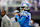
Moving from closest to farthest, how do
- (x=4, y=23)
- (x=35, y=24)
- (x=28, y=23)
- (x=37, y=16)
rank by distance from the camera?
1. (x=4, y=23)
2. (x=28, y=23)
3. (x=35, y=24)
4. (x=37, y=16)

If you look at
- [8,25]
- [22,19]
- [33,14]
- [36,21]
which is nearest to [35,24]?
[36,21]

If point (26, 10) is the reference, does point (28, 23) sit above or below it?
below

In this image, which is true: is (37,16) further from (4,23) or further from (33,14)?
(4,23)

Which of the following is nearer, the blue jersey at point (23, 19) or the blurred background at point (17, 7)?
the blue jersey at point (23, 19)

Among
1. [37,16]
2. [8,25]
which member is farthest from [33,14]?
[8,25]

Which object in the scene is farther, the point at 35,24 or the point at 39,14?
the point at 39,14

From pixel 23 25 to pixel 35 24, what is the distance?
27.6 inches

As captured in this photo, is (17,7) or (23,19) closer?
(23,19)

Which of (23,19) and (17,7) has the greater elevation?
(17,7)

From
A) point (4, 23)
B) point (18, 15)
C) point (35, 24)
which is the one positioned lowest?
point (35, 24)

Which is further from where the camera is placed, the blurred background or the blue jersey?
the blurred background

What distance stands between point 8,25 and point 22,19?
13.9 inches

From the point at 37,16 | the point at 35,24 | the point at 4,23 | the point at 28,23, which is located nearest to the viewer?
the point at 4,23

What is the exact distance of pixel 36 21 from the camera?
2945mm
